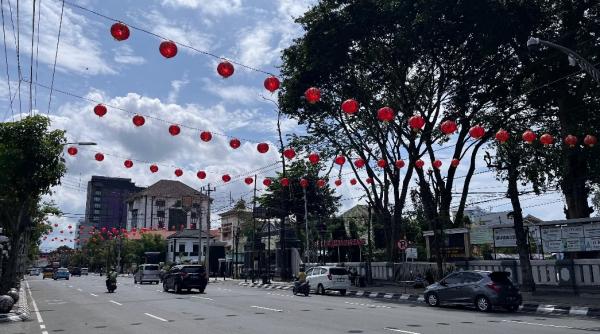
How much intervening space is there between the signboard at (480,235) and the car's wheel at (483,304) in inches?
408

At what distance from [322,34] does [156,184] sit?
308 feet

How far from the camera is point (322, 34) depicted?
1094 inches

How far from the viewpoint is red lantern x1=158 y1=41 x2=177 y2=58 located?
448 inches

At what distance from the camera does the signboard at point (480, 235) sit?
28.7m

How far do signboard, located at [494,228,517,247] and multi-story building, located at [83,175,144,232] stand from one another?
134 metres

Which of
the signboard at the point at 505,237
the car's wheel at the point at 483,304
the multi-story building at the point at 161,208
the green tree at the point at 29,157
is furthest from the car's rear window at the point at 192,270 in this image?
the multi-story building at the point at 161,208

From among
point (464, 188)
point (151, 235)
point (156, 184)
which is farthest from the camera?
point (156, 184)

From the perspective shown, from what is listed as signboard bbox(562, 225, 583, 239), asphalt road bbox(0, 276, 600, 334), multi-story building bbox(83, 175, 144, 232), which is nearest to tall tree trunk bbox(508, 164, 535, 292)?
signboard bbox(562, 225, 583, 239)

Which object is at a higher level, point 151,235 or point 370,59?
point 370,59

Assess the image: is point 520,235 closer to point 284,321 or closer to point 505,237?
point 505,237

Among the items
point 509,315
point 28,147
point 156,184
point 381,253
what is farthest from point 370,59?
point 156,184

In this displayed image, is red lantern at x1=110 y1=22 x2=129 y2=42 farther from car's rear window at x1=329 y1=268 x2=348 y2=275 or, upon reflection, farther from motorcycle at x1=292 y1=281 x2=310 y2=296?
car's rear window at x1=329 y1=268 x2=348 y2=275

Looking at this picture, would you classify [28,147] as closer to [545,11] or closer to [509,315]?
[509,315]

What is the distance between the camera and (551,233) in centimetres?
2370
